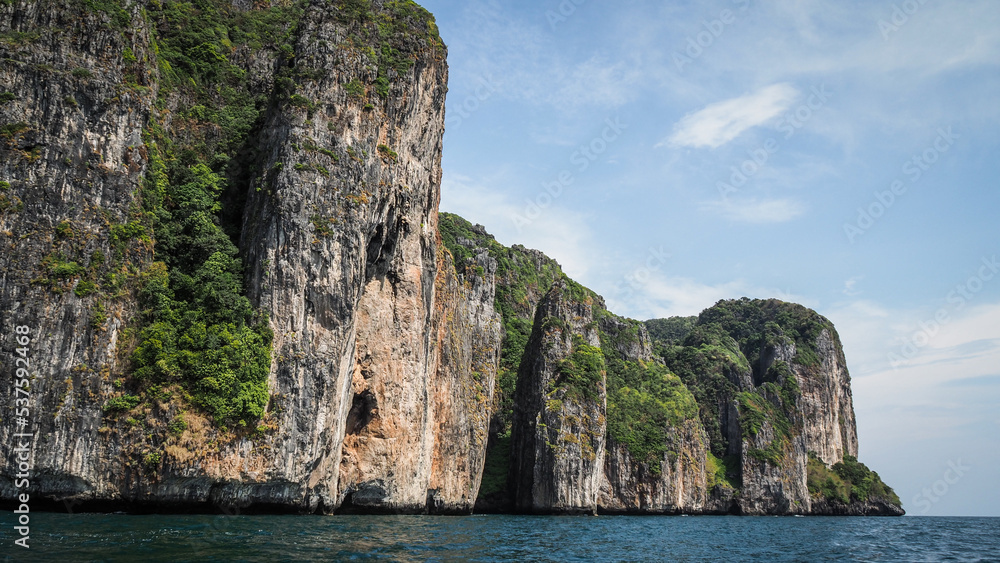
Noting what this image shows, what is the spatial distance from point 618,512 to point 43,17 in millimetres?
71356

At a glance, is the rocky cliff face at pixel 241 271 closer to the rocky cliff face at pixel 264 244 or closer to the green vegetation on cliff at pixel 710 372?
the rocky cliff face at pixel 264 244

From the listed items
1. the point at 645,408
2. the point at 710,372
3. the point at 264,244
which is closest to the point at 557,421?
the point at 645,408

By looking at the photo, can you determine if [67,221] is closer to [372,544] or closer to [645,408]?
[372,544]

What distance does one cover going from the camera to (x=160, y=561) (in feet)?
51.6

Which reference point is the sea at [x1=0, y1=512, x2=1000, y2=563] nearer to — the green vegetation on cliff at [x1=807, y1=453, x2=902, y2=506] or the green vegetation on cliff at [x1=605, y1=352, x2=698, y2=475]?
the green vegetation on cliff at [x1=605, y1=352, x2=698, y2=475]

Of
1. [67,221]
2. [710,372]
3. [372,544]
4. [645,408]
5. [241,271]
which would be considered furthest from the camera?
[710,372]

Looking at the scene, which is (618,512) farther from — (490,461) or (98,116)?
(98,116)

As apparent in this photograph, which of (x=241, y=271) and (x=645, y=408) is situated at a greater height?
(x=241, y=271)

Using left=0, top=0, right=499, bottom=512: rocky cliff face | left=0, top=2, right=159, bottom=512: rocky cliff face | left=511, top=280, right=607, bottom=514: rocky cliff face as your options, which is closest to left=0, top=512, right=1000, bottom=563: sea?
left=0, top=2, right=159, bottom=512: rocky cliff face

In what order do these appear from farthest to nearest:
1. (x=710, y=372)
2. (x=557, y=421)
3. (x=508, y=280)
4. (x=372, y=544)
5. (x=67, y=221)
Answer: (x=710, y=372), (x=508, y=280), (x=557, y=421), (x=67, y=221), (x=372, y=544)

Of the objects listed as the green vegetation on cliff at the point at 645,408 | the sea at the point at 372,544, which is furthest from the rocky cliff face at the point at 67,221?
the green vegetation on cliff at the point at 645,408

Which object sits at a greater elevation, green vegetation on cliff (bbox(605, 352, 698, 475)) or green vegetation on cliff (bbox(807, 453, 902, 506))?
green vegetation on cliff (bbox(605, 352, 698, 475))

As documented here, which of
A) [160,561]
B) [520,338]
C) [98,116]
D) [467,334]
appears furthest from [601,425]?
[160,561]

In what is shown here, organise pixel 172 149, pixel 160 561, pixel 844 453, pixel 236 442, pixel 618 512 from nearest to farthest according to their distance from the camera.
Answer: pixel 160 561, pixel 236 442, pixel 172 149, pixel 618 512, pixel 844 453
